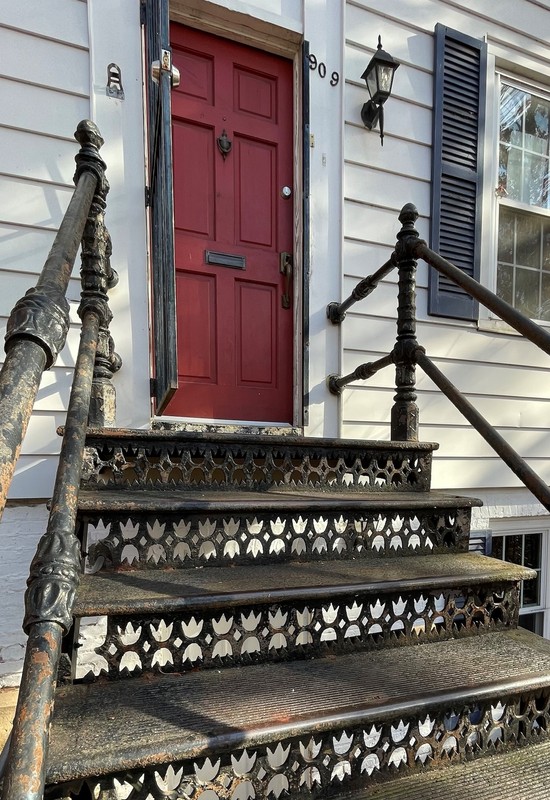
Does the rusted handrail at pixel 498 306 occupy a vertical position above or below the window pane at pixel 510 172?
below

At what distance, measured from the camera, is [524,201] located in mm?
3320

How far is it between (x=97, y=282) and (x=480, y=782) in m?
1.73

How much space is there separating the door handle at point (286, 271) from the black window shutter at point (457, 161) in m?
0.86

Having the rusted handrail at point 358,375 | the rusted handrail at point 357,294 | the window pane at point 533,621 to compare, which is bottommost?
the window pane at point 533,621

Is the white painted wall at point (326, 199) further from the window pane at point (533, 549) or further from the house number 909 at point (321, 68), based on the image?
the window pane at point (533, 549)

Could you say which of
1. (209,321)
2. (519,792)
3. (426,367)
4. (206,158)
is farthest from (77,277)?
(519,792)

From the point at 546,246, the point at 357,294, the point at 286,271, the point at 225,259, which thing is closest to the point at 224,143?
the point at 225,259

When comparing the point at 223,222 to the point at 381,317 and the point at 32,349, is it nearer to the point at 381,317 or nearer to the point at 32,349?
the point at 381,317

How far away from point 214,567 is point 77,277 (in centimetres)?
146

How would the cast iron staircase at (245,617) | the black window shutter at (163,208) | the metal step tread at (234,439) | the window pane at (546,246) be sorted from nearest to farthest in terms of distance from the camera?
the cast iron staircase at (245,617), the metal step tread at (234,439), the black window shutter at (163,208), the window pane at (546,246)

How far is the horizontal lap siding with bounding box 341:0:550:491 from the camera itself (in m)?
2.67

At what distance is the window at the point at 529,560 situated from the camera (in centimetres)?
318

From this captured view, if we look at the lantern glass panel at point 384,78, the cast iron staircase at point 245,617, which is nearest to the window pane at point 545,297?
the lantern glass panel at point 384,78

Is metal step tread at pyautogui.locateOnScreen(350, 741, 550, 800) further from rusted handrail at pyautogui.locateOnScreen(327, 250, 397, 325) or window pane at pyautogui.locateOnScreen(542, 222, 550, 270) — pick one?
window pane at pyautogui.locateOnScreen(542, 222, 550, 270)
